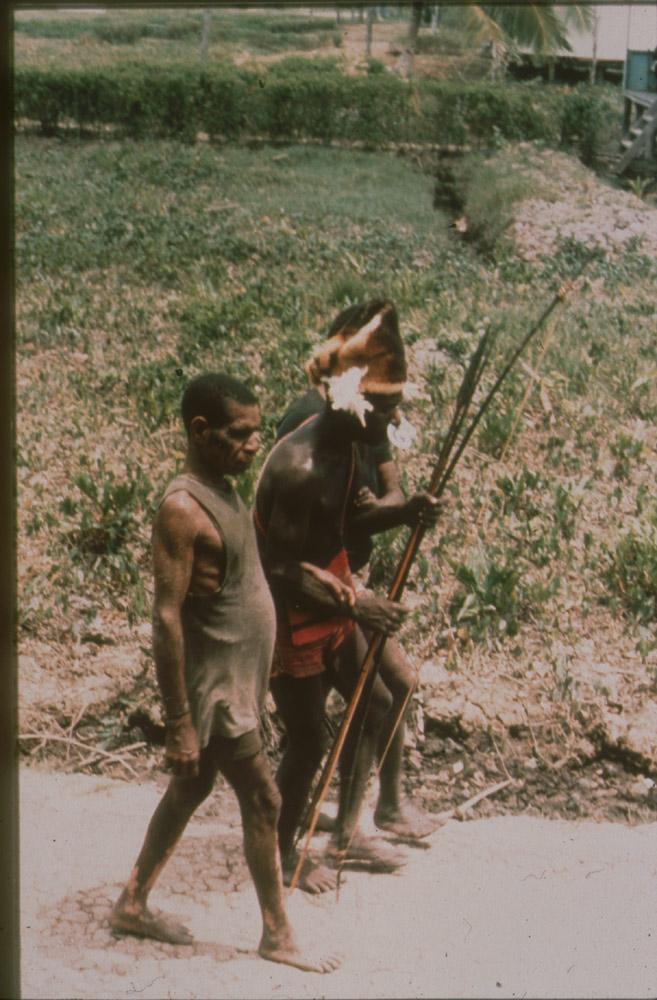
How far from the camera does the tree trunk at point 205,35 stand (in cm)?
480

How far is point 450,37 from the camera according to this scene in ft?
16.4

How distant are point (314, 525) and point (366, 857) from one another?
1.02 meters

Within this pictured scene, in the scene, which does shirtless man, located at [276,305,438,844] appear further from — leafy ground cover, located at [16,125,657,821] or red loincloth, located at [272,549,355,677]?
leafy ground cover, located at [16,125,657,821]

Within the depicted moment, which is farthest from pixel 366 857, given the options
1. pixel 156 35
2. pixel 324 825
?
pixel 156 35

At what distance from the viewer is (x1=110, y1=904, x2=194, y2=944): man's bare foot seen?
129 inches

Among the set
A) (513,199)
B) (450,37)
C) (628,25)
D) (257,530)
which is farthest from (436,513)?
(513,199)

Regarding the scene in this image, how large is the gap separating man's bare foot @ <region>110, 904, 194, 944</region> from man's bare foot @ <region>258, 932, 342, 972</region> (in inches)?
7.6

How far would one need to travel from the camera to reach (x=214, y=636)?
2.93 metres

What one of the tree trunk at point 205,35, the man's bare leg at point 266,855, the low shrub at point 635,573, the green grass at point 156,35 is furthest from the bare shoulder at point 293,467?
the tree trunk at point 205,35

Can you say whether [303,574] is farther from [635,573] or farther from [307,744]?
[635,573]

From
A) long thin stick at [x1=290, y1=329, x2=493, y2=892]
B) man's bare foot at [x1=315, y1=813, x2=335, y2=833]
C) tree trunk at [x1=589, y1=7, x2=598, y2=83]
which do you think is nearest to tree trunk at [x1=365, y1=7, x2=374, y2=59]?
tree trunk at [x1=589, y1=7, x2=598, y2=83]

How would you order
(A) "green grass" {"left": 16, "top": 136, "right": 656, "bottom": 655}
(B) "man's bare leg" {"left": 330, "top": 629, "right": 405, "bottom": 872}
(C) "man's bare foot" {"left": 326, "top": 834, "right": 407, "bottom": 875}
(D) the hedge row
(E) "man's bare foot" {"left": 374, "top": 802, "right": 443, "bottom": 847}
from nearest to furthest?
(B) "man's bare leg" {"left": 330, "top": 629, "right": 405, "bottom": 872} → (C) "man's bare foot" {"left": 326, "top": 834, "right": 407, "bottom": 875} → (E) "man's bare foot" {"left": 374, "top": 802, "right": 443, "bottom": 847} → (A) "green grass" {"left": 16, "top": 136, "right": 656, "bottom": 655} → (D) the hedge row

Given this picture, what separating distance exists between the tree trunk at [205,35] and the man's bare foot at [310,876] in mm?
2948

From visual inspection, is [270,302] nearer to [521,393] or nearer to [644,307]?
[521,393]
